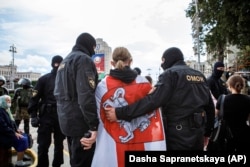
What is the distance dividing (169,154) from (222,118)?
188 centimetres

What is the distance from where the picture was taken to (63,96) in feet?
12.5

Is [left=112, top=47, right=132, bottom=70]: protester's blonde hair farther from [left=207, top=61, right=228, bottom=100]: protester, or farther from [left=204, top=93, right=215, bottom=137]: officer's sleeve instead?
[left=207, top=61, right=228, bottom=100]: protester

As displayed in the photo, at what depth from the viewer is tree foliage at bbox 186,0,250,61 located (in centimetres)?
2030

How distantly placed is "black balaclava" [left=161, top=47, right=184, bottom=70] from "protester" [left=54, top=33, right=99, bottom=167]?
84 centimetres

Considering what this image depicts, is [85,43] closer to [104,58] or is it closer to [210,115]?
[210,115]

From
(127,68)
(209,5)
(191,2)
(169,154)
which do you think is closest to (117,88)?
(127,68)

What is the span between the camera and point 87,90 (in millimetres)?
3412

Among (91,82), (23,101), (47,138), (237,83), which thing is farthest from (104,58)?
(91,82)

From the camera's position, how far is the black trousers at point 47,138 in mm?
5648

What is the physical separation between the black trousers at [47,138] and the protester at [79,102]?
77.6 inches

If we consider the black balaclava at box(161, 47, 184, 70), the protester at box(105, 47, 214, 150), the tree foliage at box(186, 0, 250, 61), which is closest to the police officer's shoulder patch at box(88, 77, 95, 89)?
the protester at box(105, 47, 214, 150)

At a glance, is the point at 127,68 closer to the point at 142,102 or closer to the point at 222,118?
the point at 142,102

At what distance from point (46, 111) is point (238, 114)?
3304 mm

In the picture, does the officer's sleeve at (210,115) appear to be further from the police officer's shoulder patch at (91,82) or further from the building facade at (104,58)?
the building facade at (104,58)
